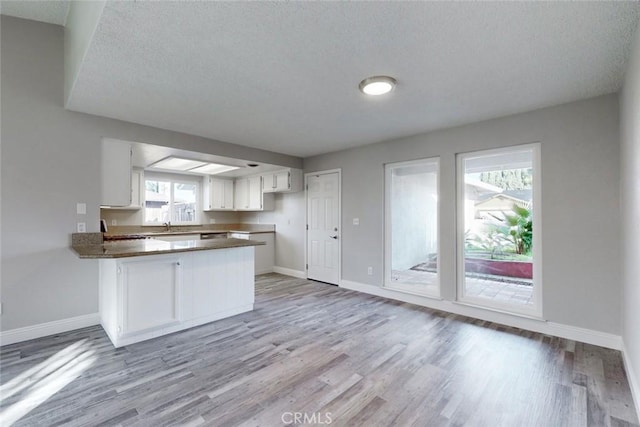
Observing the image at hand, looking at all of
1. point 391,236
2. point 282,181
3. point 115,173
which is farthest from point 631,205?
point 115,173

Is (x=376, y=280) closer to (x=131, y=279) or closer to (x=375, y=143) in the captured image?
(x=375, y=143)

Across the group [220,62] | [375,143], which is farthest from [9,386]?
[375,143]

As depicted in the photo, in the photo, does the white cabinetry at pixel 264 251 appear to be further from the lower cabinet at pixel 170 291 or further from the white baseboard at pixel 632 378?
the white baseboard at pixel 632 378

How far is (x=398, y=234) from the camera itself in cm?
460

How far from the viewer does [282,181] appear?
5.88 m

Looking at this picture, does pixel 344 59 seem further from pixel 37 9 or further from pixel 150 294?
pixel 37 9

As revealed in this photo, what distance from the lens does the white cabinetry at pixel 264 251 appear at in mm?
6156

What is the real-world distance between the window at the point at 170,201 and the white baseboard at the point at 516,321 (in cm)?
470

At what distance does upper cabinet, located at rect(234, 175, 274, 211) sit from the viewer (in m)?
6.39

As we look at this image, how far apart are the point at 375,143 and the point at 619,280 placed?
3.35m

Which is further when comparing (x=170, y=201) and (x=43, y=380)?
(x=170, y=201)

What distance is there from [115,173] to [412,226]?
4263mm

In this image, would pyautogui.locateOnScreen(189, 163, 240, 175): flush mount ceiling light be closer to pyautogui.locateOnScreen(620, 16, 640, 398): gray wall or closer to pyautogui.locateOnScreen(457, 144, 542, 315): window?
pyautogui.locateOnScreen(457, 144, 542, 315): window

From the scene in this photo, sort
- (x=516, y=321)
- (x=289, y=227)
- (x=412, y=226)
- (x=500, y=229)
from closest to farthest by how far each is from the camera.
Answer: (x=516, y=321) → (x=500, y=229) → (x=412, y=226) → (x=289, y=227)
